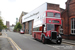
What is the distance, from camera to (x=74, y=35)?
61.2ft

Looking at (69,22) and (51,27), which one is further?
(69,22)

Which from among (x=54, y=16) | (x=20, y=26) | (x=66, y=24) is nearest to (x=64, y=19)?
(x=66, y=24)

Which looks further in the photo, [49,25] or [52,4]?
[52,4]

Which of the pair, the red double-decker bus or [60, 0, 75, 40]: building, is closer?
the red double-decker bus

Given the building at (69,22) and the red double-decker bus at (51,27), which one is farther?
the building at (69,22)

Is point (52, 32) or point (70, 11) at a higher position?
point (70, 11)

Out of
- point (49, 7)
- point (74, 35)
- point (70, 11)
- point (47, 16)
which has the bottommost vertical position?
point (74, 35)

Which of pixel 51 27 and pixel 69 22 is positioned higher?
pixel 69 22

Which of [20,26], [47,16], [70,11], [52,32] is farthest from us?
[20,26]

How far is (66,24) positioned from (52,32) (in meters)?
8.39

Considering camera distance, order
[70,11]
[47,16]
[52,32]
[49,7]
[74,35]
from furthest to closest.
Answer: [49,7]
[70,11]
[74,35]
[47,16]
[52,32]

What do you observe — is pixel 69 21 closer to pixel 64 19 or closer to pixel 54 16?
pixel 64 19

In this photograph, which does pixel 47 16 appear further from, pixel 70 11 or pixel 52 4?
pixel 52 4

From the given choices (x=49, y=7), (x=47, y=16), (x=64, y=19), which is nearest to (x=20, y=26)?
(x=49, y=7)
